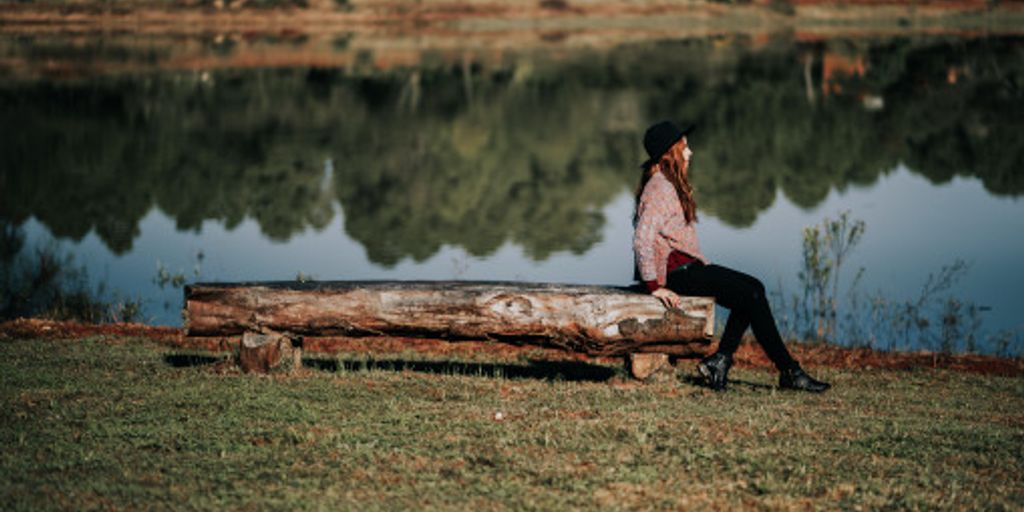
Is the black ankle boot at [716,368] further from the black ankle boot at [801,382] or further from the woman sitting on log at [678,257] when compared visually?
the black ankle boot at [801,382]

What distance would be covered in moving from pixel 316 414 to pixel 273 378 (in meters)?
1.62

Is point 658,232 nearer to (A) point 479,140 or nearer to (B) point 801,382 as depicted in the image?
(B) point 801,382

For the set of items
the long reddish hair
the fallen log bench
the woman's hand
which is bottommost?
the fallen log bench

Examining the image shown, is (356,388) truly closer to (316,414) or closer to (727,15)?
(316,414)

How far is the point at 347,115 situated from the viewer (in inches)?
2018

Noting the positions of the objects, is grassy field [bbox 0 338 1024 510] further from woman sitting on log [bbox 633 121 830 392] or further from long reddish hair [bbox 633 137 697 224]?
long reddish hair [bbox 633 137 697 224]

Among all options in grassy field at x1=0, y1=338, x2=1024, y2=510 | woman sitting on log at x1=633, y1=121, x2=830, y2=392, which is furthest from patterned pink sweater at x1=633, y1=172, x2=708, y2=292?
grassy field at x1=0, y1=338, x2=1024, y2=510

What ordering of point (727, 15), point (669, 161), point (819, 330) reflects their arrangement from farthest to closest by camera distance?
point (727, 15) < point (819, 330) < point (669, 161)

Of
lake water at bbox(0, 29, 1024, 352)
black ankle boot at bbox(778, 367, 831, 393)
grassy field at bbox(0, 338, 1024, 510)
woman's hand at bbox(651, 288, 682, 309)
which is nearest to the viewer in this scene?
grassy field at bbox(0, 338, 1024, 510)

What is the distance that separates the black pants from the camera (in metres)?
10.8

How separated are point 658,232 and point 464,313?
5.49ft

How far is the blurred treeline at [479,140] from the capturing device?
3127 centimetres

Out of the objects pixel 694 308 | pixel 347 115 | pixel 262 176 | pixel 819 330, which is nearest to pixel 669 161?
pixel 694 308

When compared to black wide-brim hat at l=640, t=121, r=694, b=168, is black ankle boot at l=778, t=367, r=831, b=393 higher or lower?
lower
